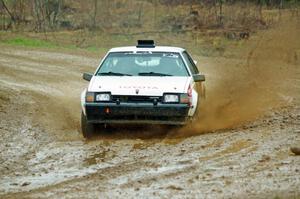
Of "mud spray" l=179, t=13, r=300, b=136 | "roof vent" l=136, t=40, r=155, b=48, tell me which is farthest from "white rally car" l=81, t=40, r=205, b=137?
"roof vent" l=136, t=40, r=155, b=48

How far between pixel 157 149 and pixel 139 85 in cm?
144

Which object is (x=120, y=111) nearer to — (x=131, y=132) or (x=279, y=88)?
(x=131, y=132)

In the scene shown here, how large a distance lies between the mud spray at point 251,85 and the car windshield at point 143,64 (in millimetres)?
1030

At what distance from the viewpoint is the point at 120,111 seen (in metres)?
11.1

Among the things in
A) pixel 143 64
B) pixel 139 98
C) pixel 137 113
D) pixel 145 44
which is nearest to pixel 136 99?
pixel 139 98

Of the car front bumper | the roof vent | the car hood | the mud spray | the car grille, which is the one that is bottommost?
the mud spray

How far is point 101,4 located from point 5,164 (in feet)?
104

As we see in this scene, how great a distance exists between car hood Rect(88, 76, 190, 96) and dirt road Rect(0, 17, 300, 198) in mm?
752

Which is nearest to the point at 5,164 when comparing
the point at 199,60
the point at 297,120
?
the point at 297,120

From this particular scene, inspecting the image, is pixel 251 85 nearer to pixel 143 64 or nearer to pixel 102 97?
pixel 143 64

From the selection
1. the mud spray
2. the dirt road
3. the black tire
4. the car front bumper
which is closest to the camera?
the dirt road

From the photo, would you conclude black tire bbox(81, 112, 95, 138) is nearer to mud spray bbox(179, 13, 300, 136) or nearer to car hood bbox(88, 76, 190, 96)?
car hood bbox(88, 76, 190, 96)

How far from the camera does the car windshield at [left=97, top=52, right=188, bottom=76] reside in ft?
39.8

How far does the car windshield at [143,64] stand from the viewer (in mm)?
12133
